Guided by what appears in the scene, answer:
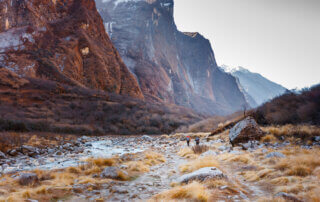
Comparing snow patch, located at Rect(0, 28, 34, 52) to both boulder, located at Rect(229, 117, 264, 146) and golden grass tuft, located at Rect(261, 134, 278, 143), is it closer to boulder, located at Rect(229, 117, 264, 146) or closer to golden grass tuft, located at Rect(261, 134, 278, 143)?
boulder, located at Rect(229, 117, 264, 146)

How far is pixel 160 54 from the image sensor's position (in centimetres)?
10744

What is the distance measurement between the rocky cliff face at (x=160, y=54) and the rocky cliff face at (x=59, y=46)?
70.0 feet

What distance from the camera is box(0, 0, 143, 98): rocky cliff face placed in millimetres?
42594

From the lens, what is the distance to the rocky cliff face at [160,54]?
285 feet

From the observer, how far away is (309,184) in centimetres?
394

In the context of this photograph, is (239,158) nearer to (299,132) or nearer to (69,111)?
(299,132)

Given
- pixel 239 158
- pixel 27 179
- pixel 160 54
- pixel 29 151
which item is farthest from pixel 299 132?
pixel 160 54

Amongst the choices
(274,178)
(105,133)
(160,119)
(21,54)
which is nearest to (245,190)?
(274,178)

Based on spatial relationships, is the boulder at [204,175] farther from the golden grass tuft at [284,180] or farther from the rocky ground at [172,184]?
the golden grass tuft at [284,180]

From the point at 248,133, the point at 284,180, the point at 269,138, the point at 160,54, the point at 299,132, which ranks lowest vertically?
the point at 284,180

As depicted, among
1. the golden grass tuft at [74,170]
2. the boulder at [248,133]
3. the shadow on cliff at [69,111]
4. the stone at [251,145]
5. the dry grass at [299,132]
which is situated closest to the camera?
the golden grass tuft at [74,170]

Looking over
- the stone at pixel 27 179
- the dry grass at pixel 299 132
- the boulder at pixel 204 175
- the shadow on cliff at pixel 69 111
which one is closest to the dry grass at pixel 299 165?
the boulder at pixel 204 175

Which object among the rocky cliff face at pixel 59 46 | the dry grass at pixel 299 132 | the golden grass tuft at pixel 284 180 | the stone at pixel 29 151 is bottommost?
the stone at pixel 29 151

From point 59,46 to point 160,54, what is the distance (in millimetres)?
65684
